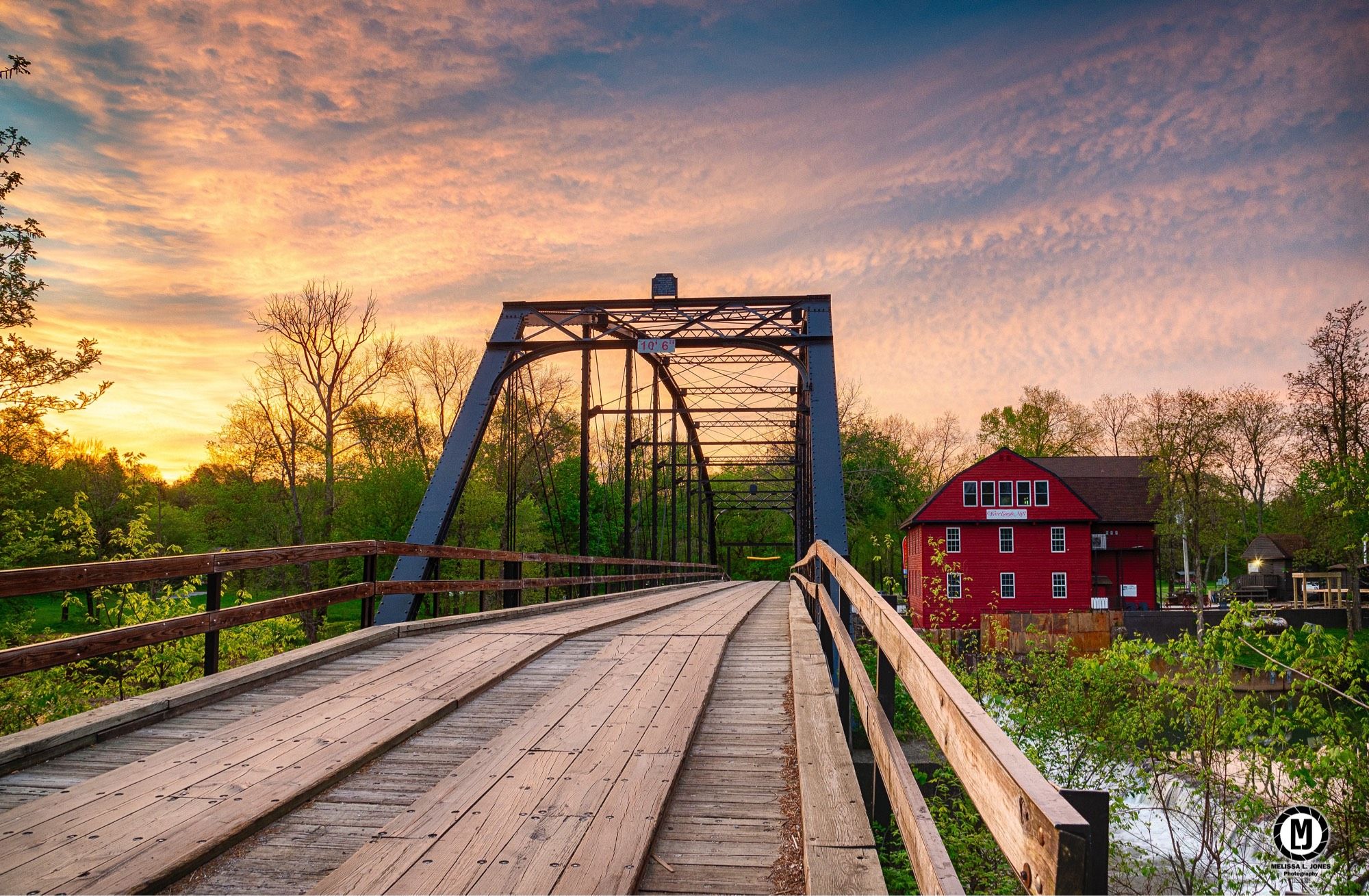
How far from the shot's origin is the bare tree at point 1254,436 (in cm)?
4122

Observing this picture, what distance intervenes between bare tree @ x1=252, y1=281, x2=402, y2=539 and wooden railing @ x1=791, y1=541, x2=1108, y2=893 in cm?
2511

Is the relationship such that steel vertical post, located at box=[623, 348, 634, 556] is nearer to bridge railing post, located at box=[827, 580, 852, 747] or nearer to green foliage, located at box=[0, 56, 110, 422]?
green foliage, located at box=[0, 56, 110, 422]

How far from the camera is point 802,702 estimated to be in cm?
452

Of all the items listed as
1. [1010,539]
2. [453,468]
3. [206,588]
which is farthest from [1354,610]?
[206,588]

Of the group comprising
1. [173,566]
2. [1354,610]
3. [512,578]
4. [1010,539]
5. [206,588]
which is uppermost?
[173,566]

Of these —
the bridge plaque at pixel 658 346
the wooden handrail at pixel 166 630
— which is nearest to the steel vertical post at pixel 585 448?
the bridge plaque at pixel 658 346

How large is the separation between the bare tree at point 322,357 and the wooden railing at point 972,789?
2511 cm

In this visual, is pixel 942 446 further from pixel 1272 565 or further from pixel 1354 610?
pixel 1354 610

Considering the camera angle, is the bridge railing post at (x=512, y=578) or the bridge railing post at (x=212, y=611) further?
the bridge railing post at (x=512, y=578)

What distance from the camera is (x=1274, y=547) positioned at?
1836 inches

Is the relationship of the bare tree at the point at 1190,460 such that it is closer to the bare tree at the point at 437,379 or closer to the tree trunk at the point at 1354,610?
the tree trunk at the point at 1354,610

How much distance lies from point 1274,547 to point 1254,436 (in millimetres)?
8281

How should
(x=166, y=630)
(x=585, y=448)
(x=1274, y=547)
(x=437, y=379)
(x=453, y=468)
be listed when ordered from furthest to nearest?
1. (x=1274, y=547)
2. (x=437, y=379)
3. (x=585, y=448)
4. (x=453, y=468)
5. (x=166, y=630)

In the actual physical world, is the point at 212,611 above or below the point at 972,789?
below
